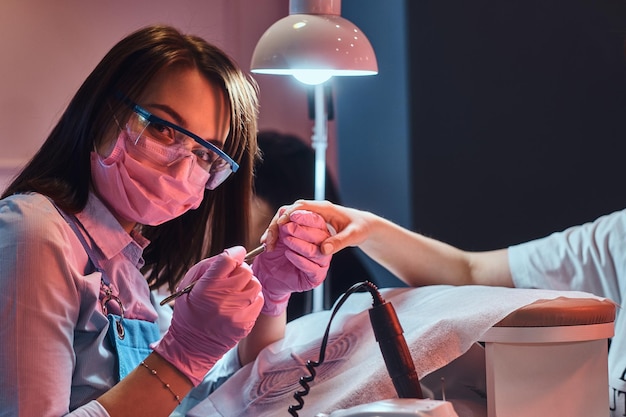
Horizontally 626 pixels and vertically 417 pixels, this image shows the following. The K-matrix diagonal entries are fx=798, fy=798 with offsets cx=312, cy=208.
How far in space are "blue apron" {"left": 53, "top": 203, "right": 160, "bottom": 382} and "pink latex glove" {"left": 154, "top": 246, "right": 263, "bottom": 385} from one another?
0.12m

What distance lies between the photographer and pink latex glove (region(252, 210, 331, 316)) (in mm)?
1438

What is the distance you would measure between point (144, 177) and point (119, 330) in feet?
0.87

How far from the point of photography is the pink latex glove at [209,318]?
1251 mm

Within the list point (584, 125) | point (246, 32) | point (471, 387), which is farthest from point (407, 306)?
point (246, 32)

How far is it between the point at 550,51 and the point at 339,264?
87cm

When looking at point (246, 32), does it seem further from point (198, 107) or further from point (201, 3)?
point (198, 107)

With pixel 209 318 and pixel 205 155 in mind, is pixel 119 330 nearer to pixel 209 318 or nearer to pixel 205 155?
pixel 209 318

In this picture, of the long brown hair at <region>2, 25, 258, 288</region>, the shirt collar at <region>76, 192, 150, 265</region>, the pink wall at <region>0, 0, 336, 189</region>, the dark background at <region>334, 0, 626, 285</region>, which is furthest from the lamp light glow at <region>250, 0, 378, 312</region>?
the pink wall at <region>0, 0, 336, 189</region>

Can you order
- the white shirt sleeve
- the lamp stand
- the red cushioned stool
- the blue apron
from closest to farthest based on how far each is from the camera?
the red cushioned stool < the blue apron < the white shirt sleeve < the lamp stand

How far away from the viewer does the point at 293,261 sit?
1.47m

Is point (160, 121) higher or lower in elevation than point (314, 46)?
lower

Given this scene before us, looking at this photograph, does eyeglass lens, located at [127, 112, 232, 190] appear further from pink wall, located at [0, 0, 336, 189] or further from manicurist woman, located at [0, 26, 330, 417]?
pink wall, located at [0, 0, 336, 189]

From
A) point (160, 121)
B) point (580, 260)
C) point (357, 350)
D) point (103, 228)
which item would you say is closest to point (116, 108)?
point (160, 121)

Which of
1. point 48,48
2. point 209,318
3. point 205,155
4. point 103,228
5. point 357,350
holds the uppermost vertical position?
point 48,48
